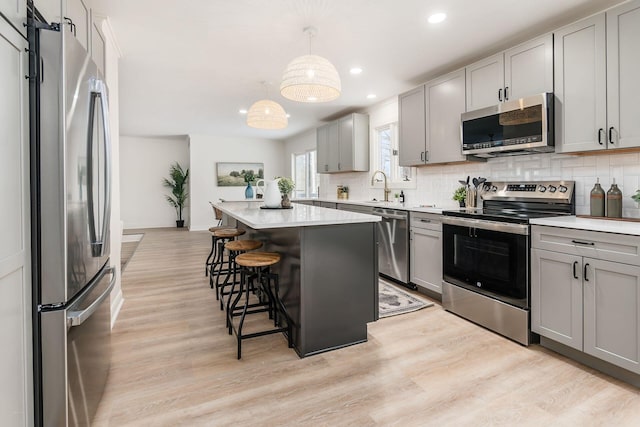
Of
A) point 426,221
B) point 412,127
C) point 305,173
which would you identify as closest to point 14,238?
point 426,221

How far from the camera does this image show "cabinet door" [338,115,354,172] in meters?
5.61

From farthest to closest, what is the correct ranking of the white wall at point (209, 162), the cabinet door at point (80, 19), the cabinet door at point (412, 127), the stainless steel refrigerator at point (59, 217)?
the white wall at point (209, 162) → the cabinet door at point (412, 127) → the cabinet door at point (80, 19) → the stainless steel refrigerator at point (59, 217)

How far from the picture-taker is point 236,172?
31.5 ft

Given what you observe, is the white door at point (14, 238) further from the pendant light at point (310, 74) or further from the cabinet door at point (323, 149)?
the cabinet door at point (323, 149)

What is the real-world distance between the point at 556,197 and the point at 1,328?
3.61 m

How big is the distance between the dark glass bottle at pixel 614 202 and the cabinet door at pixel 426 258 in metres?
1.32

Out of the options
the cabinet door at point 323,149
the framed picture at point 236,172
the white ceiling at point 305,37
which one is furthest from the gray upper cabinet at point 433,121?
the framed picture at point 236,172

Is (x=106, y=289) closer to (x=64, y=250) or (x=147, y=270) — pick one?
(x=64, y=250)

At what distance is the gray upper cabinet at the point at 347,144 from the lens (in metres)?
5.54

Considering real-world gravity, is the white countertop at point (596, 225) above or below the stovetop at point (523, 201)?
below

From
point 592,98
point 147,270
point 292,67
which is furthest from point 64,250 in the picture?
point 147,270

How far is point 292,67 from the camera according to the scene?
8.41ft

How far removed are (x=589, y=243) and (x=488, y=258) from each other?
759 millimetres

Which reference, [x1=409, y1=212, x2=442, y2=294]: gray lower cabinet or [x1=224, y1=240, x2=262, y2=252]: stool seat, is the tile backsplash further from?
[x1=224, y1=240, x2=262, y2=252]: stool seat
